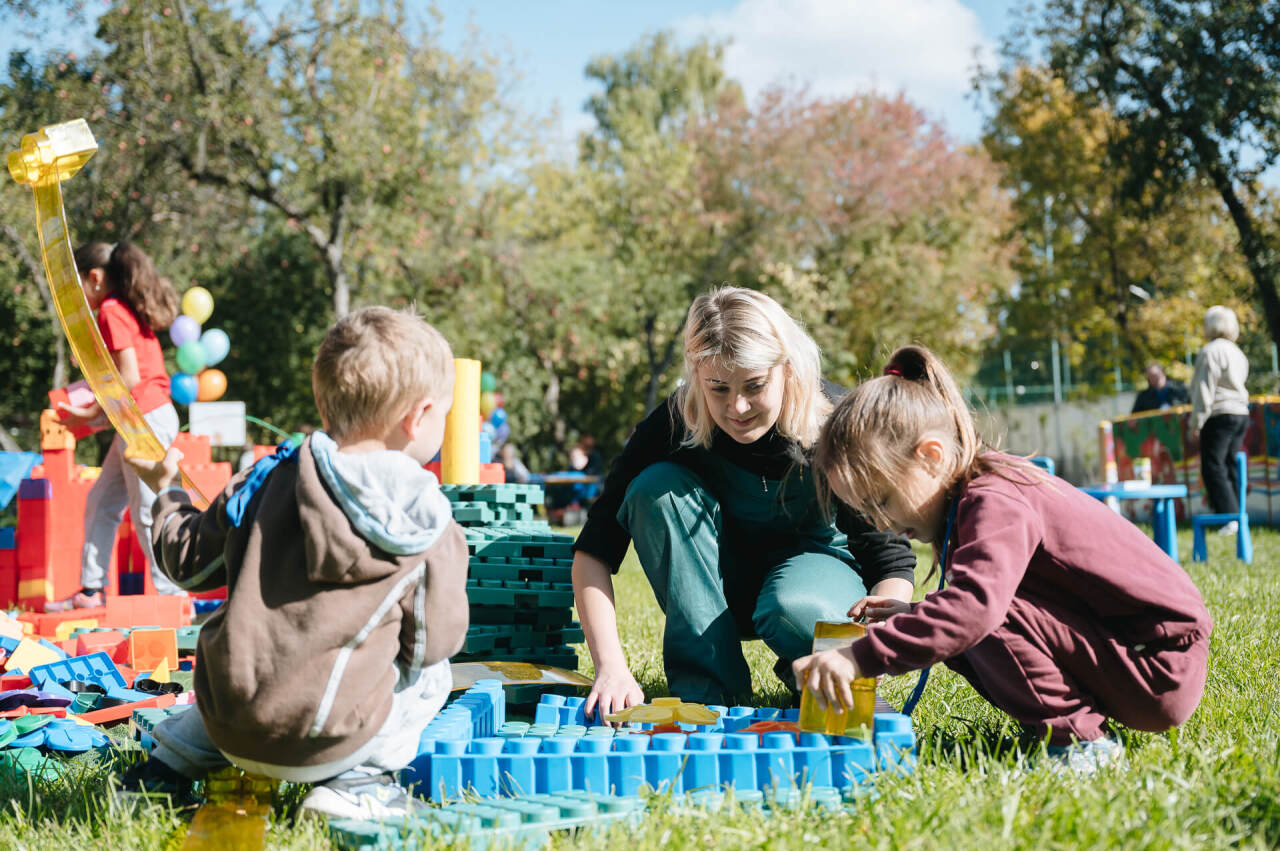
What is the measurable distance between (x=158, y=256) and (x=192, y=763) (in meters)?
17.0

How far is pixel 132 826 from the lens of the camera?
6.12 feet

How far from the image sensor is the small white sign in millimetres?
10266

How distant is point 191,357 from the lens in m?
9.81

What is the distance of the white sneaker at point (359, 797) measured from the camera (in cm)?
189

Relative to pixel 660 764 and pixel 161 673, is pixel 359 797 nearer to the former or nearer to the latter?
pixel 660 764

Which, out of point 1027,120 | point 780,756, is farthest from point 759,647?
point 1027,120

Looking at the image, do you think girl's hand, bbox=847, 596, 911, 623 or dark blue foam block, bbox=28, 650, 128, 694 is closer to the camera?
girl's hand, bbox=847, 596, 911, 623

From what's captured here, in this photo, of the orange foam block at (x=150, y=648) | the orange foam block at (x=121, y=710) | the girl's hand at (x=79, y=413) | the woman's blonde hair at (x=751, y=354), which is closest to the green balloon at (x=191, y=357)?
the girl's hand at (x=79, y=413)

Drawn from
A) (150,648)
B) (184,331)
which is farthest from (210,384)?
(150,648)

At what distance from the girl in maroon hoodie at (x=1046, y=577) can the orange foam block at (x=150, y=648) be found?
2476mm

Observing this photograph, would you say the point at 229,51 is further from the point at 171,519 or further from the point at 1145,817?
the point at 1145,817

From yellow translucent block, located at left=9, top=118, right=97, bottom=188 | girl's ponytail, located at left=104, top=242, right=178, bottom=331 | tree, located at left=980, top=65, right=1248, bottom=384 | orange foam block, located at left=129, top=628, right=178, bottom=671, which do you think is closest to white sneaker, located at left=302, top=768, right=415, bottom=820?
yellow translucent block, located at left=9, top=118, right=97, bottom=188

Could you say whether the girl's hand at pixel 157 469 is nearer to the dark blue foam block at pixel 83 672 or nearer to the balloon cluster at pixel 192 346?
the dark blue foam block at pixel 83 672

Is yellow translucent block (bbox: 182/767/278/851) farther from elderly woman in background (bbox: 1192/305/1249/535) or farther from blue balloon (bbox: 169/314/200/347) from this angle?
blue balloon (bbox: 169/314/200/347)
